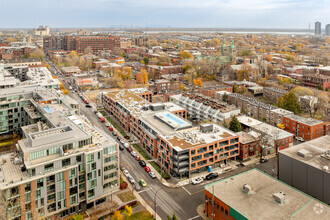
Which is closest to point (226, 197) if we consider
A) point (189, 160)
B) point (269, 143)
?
point (189, 160)

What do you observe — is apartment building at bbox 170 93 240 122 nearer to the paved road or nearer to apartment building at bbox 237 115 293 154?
apartment building at bbox 237 115 293 154

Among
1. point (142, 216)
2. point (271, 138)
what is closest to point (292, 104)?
point (271, 138)

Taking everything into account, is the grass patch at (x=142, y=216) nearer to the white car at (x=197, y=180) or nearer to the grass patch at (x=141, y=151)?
the white car at (x=197, y=180)

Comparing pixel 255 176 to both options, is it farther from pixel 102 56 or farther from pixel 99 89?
pixel 102 56

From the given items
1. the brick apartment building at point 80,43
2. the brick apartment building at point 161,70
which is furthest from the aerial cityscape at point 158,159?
the brick apartment building at point 80,43

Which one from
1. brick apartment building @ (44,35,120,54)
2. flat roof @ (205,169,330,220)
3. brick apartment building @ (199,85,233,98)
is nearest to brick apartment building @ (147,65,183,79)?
brick apartment building @ (199,85,233,98)

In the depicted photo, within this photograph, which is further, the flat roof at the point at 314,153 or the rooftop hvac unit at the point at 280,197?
the flat roof at the point at 314,153
